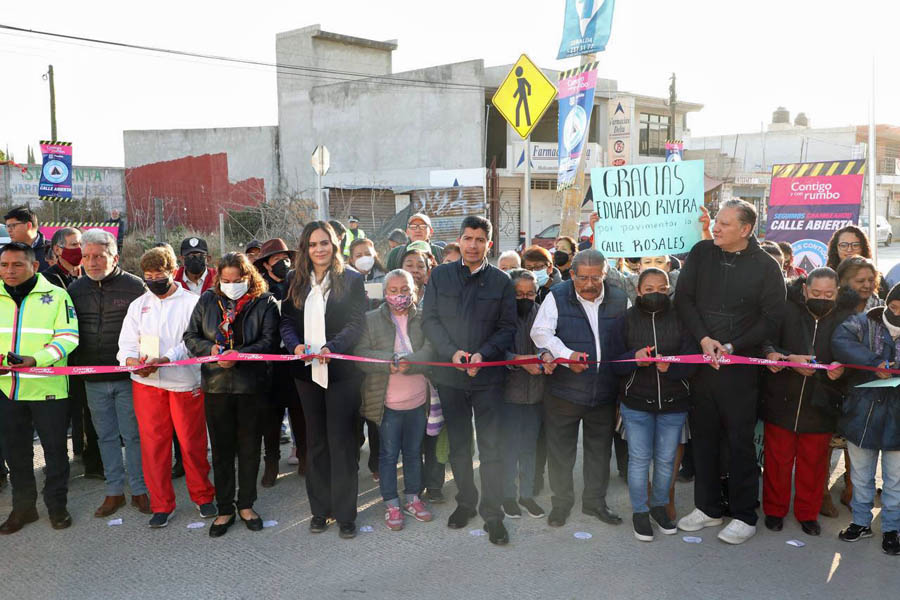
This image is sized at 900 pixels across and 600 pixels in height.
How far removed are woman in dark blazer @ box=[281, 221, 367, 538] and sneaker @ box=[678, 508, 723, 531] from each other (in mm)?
2270

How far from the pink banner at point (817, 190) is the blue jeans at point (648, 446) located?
5.99 m

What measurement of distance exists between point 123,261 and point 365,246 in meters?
13.5

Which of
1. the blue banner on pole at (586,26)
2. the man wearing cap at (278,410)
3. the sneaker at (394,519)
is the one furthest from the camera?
the blue banner on pole at (586,26)

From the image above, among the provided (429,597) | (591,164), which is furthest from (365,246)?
(591,164)

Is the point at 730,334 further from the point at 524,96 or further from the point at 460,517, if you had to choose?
the point at 524,96

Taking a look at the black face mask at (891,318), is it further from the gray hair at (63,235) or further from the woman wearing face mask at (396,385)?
the gray hair at (63,235)

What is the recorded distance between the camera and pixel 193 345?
465cm

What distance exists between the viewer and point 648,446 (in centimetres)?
473

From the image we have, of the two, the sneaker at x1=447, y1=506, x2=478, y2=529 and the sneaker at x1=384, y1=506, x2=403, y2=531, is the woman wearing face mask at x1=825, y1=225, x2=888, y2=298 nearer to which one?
the sneaker at x1=447, y1=506, x2=478, y2=529

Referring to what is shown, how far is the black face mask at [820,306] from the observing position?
15.1 feet

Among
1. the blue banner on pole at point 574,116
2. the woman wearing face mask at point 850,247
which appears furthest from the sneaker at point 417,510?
the blue banner on pole at point 574,116

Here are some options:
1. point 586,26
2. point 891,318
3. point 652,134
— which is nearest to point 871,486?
point 891,318

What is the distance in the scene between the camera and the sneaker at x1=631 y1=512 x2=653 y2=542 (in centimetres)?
460

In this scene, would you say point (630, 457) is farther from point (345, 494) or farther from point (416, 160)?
point (416, 160)
